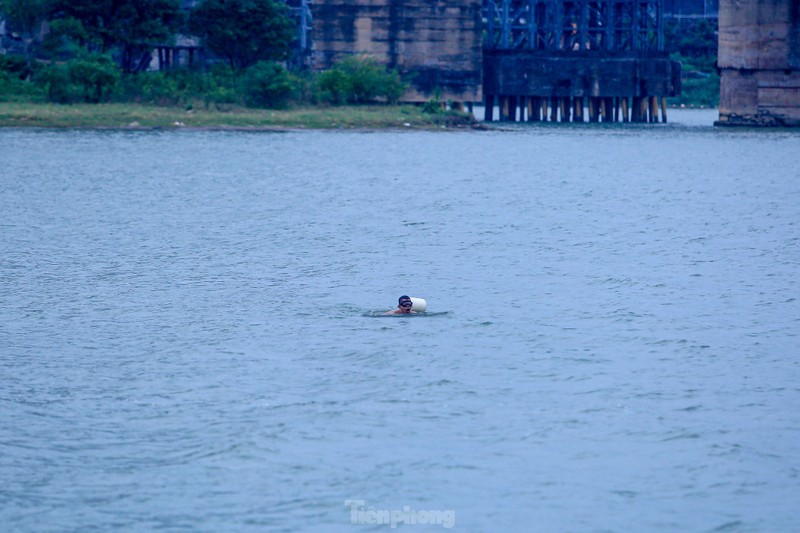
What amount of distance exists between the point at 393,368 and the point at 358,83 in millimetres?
73774

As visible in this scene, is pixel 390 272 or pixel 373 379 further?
pixel 390 272

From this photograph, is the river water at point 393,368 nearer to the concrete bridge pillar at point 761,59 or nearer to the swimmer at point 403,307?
the swimmer at point 403,307

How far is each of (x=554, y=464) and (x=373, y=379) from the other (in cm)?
451

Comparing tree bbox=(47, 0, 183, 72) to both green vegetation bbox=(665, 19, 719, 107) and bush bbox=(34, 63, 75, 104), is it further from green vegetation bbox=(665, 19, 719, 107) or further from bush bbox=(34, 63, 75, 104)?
green vegetation bbox=(665, 19, 719, 107)

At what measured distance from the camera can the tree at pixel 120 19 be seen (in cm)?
8562

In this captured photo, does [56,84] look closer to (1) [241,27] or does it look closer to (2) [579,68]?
(1) [241,27]

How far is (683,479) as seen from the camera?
15.7m

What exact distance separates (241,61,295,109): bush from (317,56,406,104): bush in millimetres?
4620

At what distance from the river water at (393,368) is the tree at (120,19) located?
40.5m

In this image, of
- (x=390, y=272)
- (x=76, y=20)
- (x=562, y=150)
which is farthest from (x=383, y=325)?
(x=76, y=20)

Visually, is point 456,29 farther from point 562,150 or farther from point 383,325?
point 383,325

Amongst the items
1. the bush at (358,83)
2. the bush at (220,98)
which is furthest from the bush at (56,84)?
the bush at (358,83)

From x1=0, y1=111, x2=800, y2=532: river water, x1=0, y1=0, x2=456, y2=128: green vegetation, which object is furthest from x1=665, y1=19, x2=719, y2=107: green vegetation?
x1=0, y1=111, x2=800, y2=532: river water

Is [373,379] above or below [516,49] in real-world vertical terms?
below
